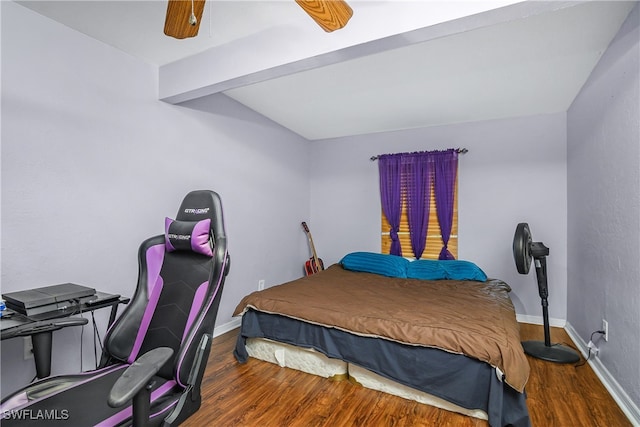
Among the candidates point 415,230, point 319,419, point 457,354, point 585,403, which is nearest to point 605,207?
point 585,403

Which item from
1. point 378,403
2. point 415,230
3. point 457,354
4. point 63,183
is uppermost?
point 63,183

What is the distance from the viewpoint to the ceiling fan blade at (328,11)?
4.37 ft

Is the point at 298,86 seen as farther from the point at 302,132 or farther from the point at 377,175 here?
the point at 377,175

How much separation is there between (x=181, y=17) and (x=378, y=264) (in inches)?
122

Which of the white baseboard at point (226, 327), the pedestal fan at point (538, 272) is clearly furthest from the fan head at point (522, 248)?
the white baseboard at point (226, 327)

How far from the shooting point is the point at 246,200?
3.54 meters

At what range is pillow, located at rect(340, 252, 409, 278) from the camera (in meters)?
3.66

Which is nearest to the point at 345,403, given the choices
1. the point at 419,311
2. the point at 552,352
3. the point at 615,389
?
the point at 419,311

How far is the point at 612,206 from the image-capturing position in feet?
6.98

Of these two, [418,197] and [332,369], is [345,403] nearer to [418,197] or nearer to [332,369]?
[332,369]

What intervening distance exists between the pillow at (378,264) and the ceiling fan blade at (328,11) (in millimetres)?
2754

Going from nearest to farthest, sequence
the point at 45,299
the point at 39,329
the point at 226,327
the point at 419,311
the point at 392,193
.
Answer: the point at 39,329 < the point at 45,299 < the point at 419,311 < the point at 226,327 < the point at 392,193

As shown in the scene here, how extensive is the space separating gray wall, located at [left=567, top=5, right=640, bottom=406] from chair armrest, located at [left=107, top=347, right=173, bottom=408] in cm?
246

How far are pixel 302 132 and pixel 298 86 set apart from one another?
1.58 m
